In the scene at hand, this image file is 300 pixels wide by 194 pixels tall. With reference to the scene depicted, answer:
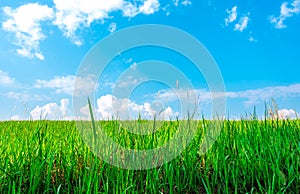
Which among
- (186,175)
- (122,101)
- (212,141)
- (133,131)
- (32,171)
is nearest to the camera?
(32,171)

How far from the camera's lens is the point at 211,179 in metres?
2.50

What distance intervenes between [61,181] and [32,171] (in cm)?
30

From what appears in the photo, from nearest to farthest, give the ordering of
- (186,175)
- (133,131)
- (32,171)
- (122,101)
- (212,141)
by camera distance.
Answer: (32,171)
(186,175)
(212,141)
(133,131)
(122,101)

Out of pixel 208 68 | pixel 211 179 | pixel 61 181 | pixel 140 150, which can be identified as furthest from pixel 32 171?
pixel 208 68

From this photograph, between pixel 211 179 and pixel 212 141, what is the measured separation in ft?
1.58

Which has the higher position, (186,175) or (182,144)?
(182,144)

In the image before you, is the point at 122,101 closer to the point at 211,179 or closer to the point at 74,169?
the point at 74,169

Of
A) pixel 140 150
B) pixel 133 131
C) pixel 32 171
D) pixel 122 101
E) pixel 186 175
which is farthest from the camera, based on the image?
pixel 122 101

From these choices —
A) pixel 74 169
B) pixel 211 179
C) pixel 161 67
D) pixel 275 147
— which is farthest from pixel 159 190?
pixel 161 67

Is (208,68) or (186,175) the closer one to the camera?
(186,175)

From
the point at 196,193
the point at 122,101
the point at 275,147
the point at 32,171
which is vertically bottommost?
the point at 196,193

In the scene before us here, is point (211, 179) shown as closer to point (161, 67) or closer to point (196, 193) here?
point (196, 193)

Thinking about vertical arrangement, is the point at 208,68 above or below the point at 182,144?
above

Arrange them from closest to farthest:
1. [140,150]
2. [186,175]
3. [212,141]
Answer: [186,175] < [140,150] < [212,141]
